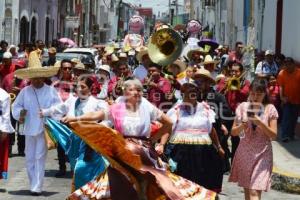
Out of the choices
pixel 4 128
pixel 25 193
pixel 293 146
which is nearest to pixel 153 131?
pixel 4 128

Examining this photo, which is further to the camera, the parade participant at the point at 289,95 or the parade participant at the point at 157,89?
the parade participant at the point at 289,95

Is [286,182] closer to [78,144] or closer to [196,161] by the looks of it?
[196,161]

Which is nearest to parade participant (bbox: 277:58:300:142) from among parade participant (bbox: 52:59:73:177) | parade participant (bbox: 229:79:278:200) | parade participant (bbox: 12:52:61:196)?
parade participant (bbox: 52:59:73:177)

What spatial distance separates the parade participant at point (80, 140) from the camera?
8203mm

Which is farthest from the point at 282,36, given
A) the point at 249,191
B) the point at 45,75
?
the point at 249,191

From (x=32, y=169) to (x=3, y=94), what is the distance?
1.03 meters

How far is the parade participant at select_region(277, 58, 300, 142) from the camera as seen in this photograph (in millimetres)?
14719

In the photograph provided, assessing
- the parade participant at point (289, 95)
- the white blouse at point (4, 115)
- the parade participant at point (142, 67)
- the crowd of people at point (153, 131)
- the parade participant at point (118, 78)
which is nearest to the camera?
the crowd of people at point (153, 131)

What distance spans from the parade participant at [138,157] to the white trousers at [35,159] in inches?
112

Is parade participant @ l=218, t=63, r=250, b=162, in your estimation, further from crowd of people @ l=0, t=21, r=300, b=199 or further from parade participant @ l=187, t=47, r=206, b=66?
parade participant @ l=187, t=47, r=206, b=66

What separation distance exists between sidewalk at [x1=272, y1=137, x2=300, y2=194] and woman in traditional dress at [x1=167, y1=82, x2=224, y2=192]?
278 centimetres

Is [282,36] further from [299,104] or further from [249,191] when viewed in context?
[249,191]

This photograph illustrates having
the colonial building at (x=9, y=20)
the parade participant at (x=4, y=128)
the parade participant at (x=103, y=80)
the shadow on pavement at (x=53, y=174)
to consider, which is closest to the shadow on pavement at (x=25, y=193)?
the parade participant at (x=4, y=128)

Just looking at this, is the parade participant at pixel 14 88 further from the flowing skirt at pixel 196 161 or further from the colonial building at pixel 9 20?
the colonial building at pixel 9 20
